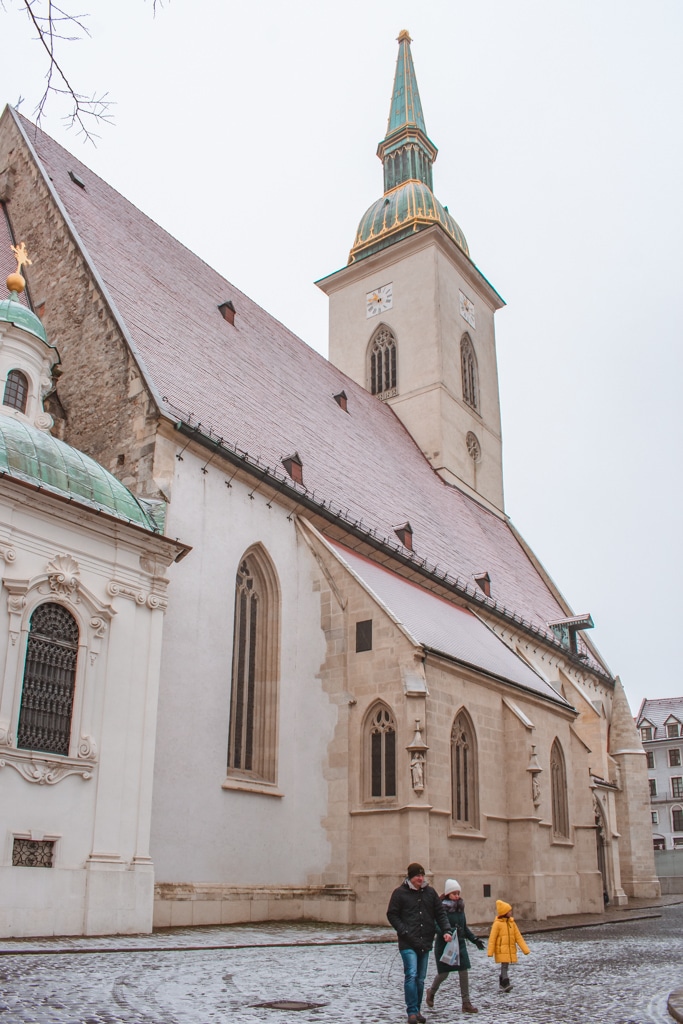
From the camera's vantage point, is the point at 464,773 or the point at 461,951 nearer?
the point at 461,951

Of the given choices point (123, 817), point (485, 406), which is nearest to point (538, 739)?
point (123, 817)

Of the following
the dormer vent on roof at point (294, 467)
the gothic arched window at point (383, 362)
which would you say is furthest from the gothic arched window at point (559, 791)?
the gothic arched window at point (383, 362)

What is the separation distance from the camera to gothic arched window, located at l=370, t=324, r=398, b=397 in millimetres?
36656

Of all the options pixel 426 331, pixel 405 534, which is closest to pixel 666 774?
pixel 426 331

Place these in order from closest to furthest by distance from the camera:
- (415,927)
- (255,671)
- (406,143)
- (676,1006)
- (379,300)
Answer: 1. (676,1006)
2. (415,927)
3. (255,671)
4. (379,300)
5. (406,143)

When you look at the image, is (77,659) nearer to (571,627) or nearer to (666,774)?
(571,627)

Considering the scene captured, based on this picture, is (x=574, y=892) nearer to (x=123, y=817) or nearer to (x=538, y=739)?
(x=538, y=739)

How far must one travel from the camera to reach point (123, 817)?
12.9 m

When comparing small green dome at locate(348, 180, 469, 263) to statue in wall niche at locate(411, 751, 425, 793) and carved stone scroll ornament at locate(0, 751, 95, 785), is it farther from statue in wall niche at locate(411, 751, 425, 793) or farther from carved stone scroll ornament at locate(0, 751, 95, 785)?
carved stone scroll ornament at locate(0, 751, 95, 785)

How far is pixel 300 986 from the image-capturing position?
8562mm

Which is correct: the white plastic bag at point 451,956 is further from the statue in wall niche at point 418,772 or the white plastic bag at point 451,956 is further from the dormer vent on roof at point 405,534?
the dormer vent on roof at point 405,534

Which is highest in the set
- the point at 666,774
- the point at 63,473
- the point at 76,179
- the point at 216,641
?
the point at 76,179

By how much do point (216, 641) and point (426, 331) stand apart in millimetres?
22118

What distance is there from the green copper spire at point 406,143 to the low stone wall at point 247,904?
108 ft
